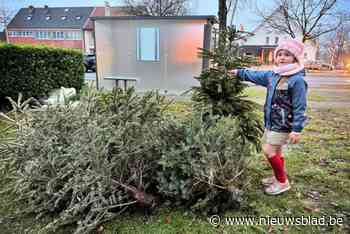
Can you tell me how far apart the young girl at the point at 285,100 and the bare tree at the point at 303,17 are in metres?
19.3

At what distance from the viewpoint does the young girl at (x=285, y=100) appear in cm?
200

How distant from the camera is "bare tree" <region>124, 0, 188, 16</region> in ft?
58.9

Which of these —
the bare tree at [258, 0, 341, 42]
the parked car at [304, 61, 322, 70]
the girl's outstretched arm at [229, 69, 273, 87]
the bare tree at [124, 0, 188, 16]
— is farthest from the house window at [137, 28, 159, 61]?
the parked car at [304, 61, 322, 70]

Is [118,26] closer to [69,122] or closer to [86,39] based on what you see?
[69,122]

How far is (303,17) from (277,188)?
69.4ft

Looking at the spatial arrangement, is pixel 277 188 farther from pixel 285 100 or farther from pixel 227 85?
pixel 227 85

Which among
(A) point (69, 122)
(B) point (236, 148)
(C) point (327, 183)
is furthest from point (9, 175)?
(C) point (327, 183)

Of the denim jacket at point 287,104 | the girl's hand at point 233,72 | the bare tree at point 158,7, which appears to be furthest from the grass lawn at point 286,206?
the bare tree at point 158,7

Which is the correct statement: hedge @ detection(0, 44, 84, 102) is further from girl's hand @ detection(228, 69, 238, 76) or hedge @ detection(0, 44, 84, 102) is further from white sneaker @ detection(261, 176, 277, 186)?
white sneaker @ detection(261, 176, 277, 186)

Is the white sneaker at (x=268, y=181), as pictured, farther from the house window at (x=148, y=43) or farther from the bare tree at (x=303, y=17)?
the bare tree at (x=303, y=17)

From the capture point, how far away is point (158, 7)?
1838 cm

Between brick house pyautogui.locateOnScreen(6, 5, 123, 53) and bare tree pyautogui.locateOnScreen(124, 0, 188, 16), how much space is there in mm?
14985

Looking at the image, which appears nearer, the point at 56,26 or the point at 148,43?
the point at 148,43

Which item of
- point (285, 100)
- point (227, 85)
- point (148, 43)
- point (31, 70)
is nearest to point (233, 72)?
point (227, 85)
